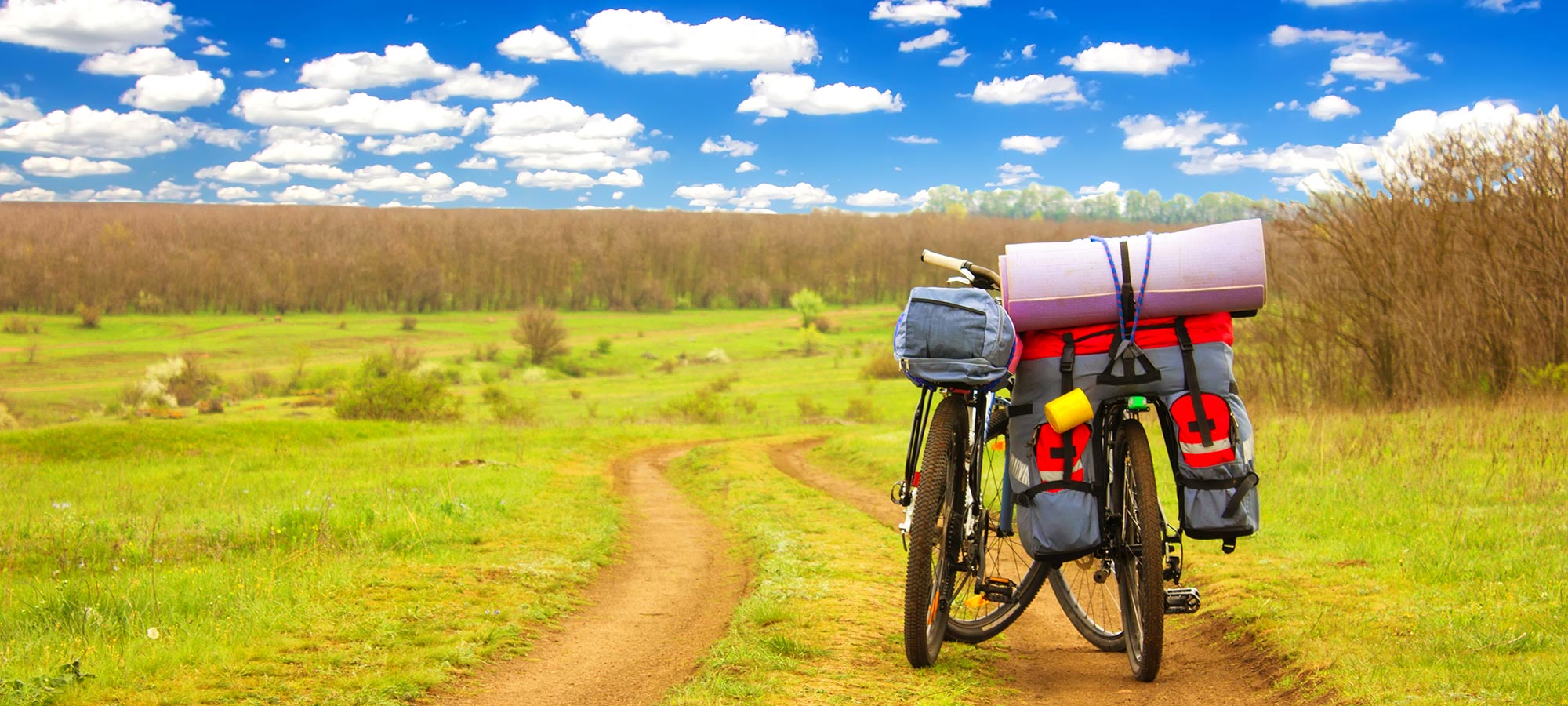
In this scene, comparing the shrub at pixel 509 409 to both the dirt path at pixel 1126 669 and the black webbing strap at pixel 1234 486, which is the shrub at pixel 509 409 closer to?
the dirt path at pixel 1126 669

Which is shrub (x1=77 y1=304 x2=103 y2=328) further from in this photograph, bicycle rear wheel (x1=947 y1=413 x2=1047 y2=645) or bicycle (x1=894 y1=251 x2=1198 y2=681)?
bicycle (x1=894 y1=251 x2=1198 y2=681)

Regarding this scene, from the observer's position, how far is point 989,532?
5762mm

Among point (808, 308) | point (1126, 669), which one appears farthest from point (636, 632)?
point (808, 308)

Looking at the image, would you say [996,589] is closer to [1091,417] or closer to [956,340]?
[1091,417]

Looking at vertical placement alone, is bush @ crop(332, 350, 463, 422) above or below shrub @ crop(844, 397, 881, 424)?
above

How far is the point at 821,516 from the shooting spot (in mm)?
12203

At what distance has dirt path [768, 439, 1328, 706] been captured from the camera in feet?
17.0

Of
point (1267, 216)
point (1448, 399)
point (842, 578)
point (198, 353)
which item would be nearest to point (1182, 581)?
point (842, 578)

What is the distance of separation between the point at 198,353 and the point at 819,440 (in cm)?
8302

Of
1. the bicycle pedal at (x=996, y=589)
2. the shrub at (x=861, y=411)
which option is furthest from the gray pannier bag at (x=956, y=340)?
the shrub at (x=861, y=411)

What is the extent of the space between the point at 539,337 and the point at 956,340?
8988cm

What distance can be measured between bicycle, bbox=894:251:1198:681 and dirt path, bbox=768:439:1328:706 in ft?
0.58

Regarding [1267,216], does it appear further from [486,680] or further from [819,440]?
[486,680]

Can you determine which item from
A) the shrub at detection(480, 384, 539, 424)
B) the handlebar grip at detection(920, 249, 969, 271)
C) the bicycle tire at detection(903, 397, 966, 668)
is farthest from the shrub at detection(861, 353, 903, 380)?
the bicycle tire at detection(903, 397, 966, 668)
